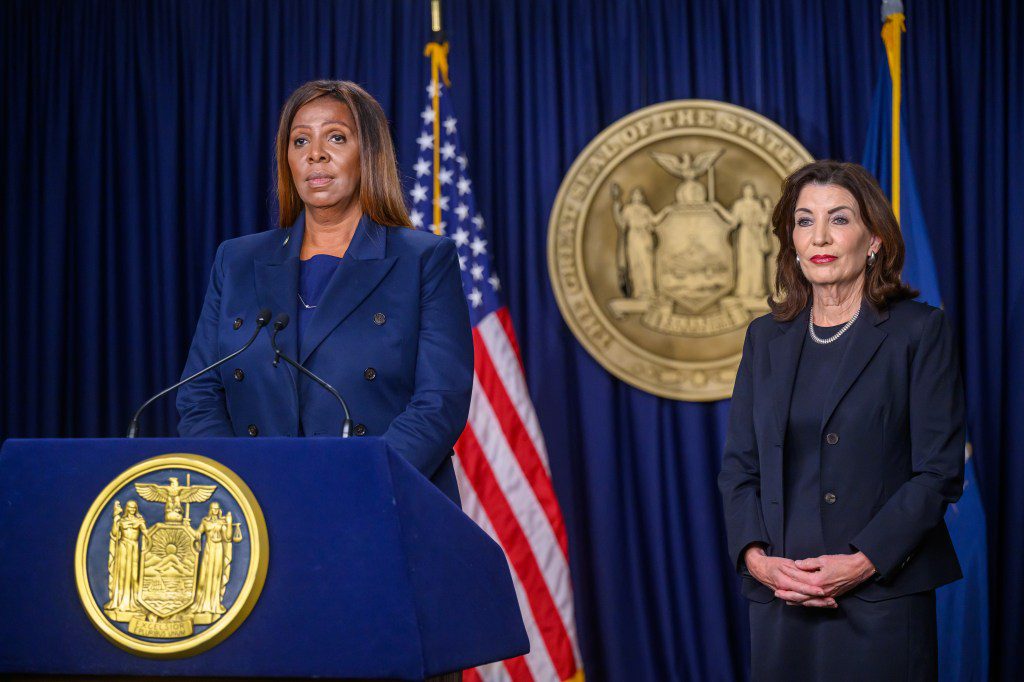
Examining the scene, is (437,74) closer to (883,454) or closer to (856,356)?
(856,356)

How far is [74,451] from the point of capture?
149cm

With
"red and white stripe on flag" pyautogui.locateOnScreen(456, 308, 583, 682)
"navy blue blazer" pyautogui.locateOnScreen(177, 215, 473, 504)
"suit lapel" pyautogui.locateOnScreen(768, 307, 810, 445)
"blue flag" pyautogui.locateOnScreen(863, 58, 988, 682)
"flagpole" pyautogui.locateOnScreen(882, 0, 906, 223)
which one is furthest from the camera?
"flagpole" pyautogui.locateOnScreen(882, 0, 906, 223)

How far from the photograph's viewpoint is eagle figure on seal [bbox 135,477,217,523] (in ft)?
4.69

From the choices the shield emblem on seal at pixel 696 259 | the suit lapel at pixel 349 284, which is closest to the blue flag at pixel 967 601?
the shield emblem on seal at pixel 696 259

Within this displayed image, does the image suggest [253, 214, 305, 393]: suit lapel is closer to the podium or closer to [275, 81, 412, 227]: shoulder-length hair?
[275, 81, 412, 227]: shoulder-length hair

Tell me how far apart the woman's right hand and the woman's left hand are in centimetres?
1

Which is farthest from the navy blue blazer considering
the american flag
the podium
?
the american flag

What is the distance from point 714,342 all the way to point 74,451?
10.1ft

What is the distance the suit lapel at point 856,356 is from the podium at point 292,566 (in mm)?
1155

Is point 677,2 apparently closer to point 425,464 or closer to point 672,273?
point 672,273

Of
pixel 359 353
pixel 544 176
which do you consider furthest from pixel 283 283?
pixel 544 176

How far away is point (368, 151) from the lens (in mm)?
2262

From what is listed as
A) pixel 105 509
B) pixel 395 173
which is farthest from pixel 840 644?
pixel 105 509

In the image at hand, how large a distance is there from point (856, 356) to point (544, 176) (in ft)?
7.14
